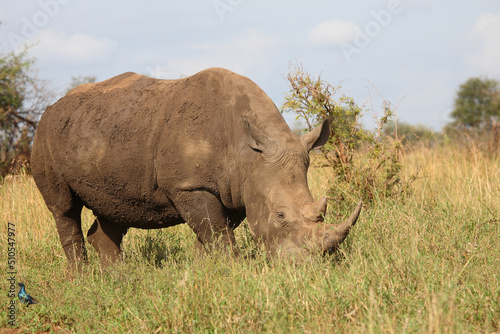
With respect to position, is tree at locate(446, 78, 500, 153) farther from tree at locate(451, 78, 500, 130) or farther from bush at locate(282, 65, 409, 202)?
bush at locate(282, 65, 409, 202)

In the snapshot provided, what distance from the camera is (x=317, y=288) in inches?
150

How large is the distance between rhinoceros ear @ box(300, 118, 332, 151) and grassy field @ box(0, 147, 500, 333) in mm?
978

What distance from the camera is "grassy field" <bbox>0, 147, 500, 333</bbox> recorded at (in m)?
3.57

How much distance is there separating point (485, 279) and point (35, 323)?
12.0 feet

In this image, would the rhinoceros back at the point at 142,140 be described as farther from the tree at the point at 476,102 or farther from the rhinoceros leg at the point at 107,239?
the tree at the point at 476,102

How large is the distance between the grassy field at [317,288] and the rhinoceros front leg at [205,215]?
1.03 ft

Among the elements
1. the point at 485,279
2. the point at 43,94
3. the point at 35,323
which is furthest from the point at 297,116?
the point at 43,94

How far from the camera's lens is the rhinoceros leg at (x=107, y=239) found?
6.65m

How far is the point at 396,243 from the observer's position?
5.03 meters

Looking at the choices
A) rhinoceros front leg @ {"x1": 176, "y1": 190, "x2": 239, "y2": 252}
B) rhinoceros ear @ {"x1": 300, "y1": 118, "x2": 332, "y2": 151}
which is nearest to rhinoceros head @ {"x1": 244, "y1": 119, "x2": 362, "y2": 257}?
rhinoceros ear @ {"x1": 300, "y1": 118, "x2": 332, "y2": 151}

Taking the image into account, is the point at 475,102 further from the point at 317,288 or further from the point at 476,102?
the point at 317,288

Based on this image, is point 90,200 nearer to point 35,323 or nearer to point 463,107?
point 35,323

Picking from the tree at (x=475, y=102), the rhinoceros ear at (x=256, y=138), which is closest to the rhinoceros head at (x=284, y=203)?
the rhinoceros ear at (x=256, y=138)

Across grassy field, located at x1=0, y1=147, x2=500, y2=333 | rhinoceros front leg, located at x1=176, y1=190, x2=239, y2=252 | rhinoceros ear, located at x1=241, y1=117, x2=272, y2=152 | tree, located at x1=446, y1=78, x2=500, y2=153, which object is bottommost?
grassy field, located at x1=0, y1=147, x2=500, y2=333
